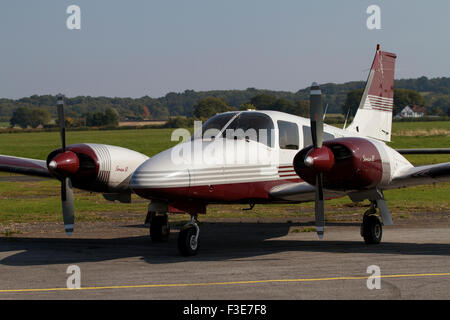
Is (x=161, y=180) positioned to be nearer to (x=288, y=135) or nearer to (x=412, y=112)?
(x=288, y=135)

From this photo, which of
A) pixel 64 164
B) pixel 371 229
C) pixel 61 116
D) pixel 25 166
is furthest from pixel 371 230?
pixel 25 166

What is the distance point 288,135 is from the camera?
15227mm

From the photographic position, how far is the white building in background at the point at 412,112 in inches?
4961

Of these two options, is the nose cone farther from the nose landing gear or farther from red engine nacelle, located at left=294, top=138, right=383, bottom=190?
red engine nacelle, located at left=294, top=138, right=383, bottom=190

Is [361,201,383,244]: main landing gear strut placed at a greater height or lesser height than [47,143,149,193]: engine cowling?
lesser

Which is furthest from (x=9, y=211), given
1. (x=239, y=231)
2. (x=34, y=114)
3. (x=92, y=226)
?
(x=34, y=114)

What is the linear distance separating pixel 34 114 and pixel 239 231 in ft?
441

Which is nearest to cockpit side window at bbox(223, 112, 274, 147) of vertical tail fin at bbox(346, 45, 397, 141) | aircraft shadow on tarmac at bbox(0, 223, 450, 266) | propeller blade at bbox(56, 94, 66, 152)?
aircraft shadow on tarmac at bbox(0, 223, 450, 266)

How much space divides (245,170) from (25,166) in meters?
6.93

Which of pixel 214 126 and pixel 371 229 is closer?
pixel 214 126

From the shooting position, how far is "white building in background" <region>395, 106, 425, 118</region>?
126000 millimetres

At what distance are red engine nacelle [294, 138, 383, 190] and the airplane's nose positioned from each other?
7.75 feet

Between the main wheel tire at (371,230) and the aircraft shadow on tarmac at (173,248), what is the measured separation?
0.21m
